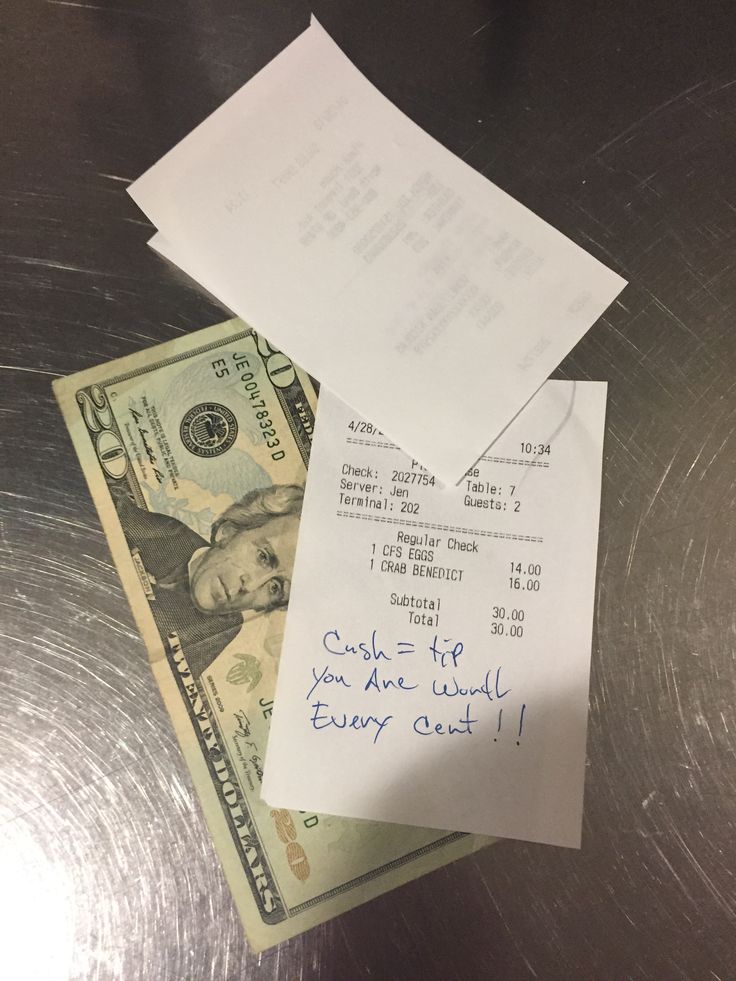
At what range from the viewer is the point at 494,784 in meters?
0.39

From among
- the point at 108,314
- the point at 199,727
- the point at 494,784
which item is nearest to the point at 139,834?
the point at 199,727

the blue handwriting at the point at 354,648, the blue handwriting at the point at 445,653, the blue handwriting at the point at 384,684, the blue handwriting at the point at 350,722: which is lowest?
the blue handwriting at the point at 350,722

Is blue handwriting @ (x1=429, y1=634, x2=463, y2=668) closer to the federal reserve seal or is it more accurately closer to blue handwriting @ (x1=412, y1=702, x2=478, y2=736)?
blue handwriting @ (x1=412, y1=702, x2=478, y2=736)

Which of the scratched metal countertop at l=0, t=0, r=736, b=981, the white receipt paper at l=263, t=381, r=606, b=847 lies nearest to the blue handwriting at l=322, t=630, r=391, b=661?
the white receipt paper at l=263, t=381, r=606, b=847

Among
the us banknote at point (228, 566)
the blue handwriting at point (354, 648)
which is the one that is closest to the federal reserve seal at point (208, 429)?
the us banknote at point (228, 566)

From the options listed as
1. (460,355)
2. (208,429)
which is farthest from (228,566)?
(460,355)

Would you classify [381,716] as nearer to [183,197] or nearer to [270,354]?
[270,354]

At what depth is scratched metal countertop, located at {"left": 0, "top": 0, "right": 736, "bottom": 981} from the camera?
14.7 inches

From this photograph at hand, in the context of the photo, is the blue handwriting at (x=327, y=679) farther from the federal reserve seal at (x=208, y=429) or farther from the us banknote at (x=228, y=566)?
the federal reserve seal at (x=208, y=429)

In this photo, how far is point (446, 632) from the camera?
A: 412mm

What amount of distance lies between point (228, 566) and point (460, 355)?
0.19 m

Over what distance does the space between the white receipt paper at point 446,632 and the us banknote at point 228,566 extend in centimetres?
1

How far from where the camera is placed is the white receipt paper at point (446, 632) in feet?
1.29

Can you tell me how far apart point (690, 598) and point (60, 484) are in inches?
15.0
